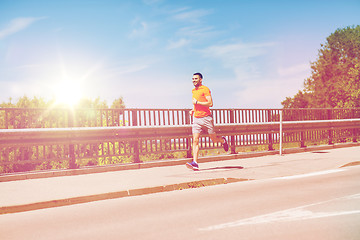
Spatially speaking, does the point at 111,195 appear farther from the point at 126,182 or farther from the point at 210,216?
the point at 210,216

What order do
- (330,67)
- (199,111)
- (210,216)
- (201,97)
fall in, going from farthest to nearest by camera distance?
1. (330,67)
2. (199,111)
3. (201,97)
4. (210,216)

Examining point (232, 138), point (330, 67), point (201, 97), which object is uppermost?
point (330, 67)

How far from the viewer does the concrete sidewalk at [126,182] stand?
6.43m

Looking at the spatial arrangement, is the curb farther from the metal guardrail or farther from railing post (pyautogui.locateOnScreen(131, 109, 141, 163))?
railing post (pyautogui.locateOnScreen(131, 109, 141, 163))

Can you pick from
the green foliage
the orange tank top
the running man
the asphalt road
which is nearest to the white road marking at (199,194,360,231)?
the asphalt road

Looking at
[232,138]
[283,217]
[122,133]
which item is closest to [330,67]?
[232,138]

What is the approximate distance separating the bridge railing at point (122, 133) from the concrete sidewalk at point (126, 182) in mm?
790

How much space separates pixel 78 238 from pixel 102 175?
4.99 metres

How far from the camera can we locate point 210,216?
5273mm

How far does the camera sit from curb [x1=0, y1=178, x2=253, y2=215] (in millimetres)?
5977

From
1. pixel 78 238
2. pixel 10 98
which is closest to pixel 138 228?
pixel 78 238

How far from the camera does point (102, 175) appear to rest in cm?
936

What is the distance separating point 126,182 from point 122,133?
2.69 m

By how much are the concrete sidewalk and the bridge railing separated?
790 mm
